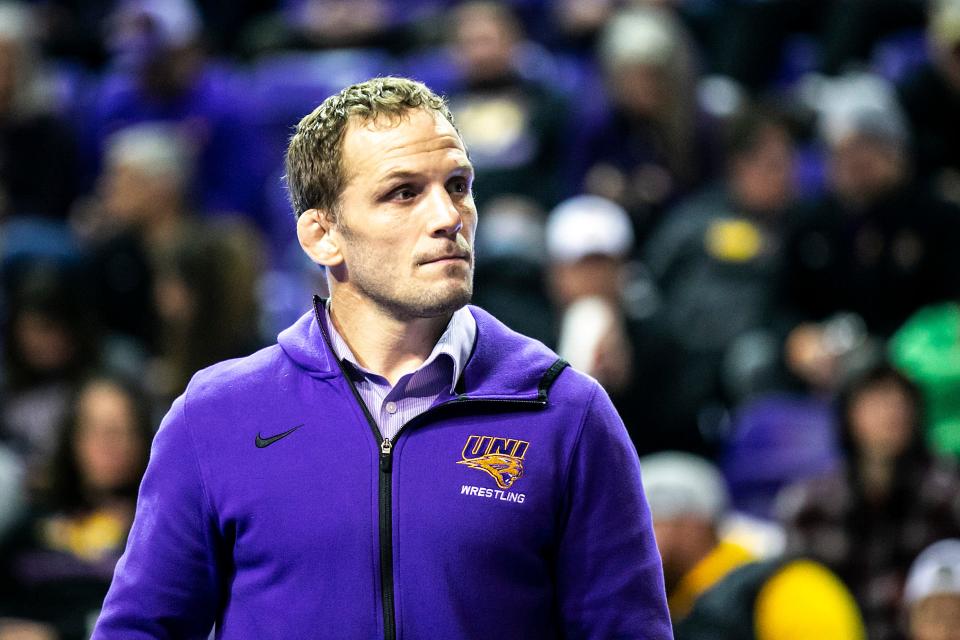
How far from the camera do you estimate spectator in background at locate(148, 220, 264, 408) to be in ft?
20.7

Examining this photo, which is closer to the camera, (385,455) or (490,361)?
(385,455)

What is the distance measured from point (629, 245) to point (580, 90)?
4.44 ft

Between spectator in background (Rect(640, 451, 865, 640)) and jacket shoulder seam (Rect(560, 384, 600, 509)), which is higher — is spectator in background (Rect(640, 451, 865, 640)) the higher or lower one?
the lower one

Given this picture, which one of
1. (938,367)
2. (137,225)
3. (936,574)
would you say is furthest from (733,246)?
(137,225)

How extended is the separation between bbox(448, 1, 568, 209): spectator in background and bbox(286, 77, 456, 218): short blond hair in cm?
518

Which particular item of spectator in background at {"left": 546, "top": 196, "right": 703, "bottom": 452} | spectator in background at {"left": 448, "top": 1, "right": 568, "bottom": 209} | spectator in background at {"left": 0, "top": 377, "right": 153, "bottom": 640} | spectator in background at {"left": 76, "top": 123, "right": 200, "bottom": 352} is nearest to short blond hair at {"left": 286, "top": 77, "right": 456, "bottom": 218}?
spectator in background at {"left": 0, "top": 377, "right": 153, "bottom": 640}

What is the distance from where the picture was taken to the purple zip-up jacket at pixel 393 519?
225cm

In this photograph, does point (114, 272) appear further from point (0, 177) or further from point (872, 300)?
point (872, 300)

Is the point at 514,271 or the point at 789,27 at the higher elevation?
the point at 789,27

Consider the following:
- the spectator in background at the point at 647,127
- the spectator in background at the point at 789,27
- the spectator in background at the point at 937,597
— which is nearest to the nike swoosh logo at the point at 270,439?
the spectator in background at the point at 937,597

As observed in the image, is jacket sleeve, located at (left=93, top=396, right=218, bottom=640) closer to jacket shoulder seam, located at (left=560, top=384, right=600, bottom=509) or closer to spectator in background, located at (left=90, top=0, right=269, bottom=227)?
jacket shoulder seam, located at (left=560, top=384, right=600, bottom=509)

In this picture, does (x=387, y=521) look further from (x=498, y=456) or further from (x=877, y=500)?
(x=877, y=500)

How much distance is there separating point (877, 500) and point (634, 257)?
210 cm

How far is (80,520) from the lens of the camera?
18.4ft
